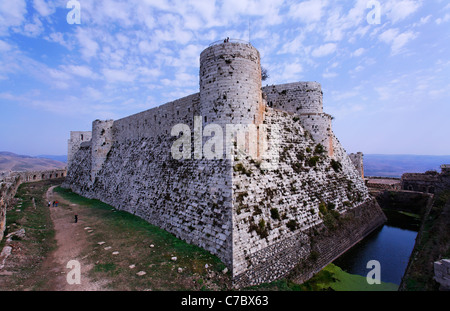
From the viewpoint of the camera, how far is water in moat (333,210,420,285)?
12.4 meters

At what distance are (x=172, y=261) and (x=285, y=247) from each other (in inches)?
235

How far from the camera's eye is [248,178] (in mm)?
11812

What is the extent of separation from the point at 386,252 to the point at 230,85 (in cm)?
1641

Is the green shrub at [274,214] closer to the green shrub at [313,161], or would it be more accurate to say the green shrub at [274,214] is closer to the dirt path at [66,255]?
the green shrub at [313,161]

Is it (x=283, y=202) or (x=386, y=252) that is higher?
(x=283, y=202)

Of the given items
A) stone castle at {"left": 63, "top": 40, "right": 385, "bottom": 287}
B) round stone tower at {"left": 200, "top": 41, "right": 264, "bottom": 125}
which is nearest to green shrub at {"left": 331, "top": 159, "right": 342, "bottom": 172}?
stone castle at {"left": 63, "top": 40, "right": 385, "bottom": 287}

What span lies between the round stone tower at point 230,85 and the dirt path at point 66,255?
10.0 m

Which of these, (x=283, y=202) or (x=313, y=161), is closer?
(x=283, y=202)

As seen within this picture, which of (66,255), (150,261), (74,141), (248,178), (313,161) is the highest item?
(74,141)

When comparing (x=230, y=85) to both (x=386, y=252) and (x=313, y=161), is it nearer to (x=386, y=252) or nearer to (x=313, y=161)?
(x=313, y=161)

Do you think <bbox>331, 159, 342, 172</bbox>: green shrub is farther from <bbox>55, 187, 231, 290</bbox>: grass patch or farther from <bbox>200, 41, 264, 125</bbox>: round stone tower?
<bbox>55, 187, 231, 290</bbox>: grass patch

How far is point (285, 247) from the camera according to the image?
1098 cm

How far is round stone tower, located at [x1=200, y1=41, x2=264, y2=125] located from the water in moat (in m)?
11.1

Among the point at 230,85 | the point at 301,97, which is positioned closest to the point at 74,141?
the point at 230,85
